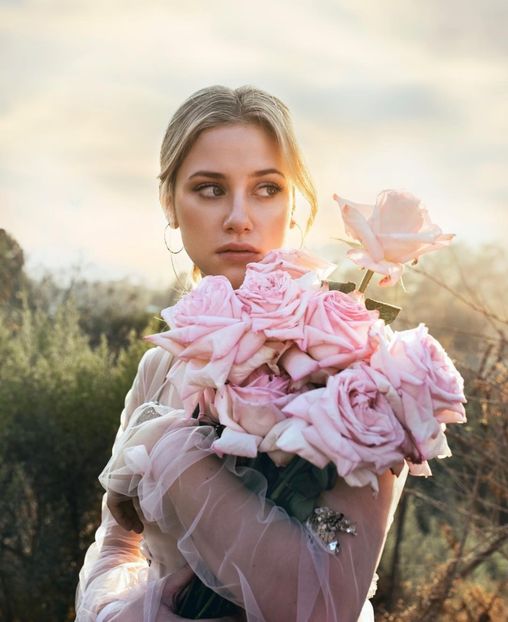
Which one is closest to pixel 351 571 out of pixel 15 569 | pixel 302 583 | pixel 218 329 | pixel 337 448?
pixel 302 583

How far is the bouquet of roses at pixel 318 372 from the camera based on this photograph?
1.45 meters

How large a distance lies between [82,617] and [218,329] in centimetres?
106

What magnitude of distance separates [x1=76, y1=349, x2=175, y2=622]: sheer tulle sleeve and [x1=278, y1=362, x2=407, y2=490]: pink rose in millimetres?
616

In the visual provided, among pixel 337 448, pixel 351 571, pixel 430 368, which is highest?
pixel 430 368

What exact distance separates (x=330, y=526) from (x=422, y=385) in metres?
0.34

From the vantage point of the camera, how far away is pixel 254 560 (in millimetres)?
1558

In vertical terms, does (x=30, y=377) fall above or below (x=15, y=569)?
above

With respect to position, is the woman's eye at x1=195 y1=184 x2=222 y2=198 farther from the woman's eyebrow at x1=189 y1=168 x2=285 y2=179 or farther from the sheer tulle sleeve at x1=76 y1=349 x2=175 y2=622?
the sheer tulle sleeve at x1=76 y1=349 x2=175 y2=622

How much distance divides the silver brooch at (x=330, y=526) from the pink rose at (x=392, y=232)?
0.50 metres

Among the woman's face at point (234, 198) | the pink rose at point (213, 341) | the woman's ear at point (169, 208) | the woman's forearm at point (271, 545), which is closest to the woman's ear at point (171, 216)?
the woman's ear at point (169, 208)

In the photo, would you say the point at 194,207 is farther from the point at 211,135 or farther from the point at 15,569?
the point at 15,569

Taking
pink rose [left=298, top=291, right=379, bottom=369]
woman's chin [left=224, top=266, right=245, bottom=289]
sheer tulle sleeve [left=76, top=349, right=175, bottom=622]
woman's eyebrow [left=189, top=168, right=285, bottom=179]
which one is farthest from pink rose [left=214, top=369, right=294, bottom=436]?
woman's eyebrow [left=189, top=168, right=285, bottom=179]

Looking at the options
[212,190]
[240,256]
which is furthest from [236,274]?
[212,190]

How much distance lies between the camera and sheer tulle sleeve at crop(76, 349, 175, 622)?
206 cm
